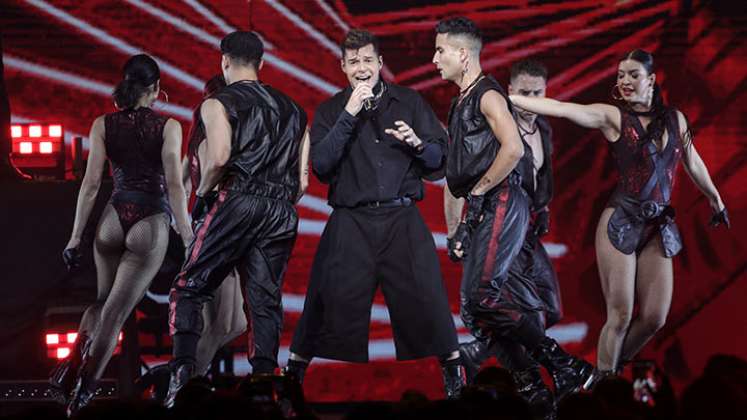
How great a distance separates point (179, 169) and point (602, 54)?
3.03 meters

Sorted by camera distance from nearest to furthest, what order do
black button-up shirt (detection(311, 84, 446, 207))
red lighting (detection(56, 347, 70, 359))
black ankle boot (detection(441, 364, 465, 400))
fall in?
black ankle boot (detection(441, 364, 465, 400)) → black button-up shirt (detection(311, 84, 446, 207)) → red lighting (detection(56, 347, 70, 359))

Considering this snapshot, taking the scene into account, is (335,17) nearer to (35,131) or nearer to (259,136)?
(35,131)

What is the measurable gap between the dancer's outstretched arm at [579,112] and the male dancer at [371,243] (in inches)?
20.2

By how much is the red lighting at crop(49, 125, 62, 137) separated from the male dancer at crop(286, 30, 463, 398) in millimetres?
2267

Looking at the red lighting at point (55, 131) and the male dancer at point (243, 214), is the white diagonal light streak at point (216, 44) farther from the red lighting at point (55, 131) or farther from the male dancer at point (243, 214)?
the male dancer at point (243, 214)

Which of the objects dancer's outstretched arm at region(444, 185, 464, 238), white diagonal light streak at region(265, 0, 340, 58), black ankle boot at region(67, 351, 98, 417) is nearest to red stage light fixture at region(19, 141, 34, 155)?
black ankle boot at region(67, 351, 98, 417)

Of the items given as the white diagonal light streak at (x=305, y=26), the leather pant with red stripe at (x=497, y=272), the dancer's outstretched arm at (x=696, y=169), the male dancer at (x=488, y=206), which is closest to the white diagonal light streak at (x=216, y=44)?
the white diagonal light streak at (x=305, y=26)

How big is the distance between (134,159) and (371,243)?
59.9 inches

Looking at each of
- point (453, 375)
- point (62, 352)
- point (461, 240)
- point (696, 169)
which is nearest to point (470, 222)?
point (461, 240)

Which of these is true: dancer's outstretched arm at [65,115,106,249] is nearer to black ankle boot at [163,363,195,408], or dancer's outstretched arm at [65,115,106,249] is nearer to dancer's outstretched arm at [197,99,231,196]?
dancer's outstretched arm at [197,99,231,196]

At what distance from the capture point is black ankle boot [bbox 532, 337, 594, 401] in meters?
5.75

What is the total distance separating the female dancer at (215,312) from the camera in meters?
6.61

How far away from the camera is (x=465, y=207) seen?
585cm

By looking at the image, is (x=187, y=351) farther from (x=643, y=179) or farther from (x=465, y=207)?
(x=643, y=179)
